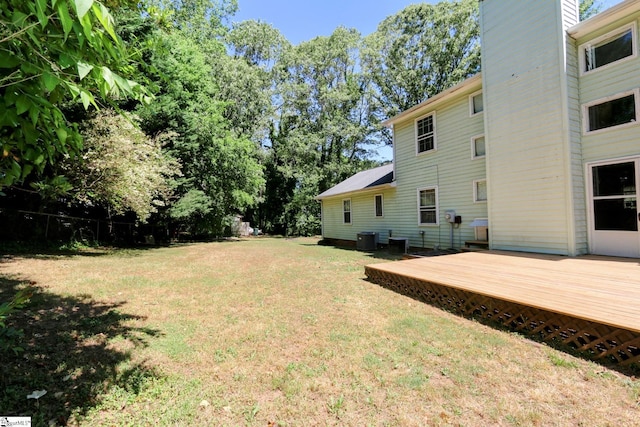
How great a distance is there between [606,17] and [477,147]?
3.94 meters

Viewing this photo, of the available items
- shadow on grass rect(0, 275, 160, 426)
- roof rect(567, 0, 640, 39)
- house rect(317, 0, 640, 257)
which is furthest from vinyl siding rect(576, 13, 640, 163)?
shadow on grass rect(0, 275, 160, 426)

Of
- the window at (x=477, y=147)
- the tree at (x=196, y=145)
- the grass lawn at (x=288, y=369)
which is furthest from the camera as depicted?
the tree at (x=196, y=145)

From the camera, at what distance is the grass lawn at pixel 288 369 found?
2361mm

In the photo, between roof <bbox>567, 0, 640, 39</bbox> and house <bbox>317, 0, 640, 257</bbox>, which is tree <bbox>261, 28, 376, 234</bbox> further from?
roof <bbox>567, 0, 640, 39</bbox>

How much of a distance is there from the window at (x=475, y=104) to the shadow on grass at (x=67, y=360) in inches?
406

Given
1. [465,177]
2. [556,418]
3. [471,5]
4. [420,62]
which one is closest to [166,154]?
[465,177]

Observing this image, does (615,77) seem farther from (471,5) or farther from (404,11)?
(404,11)

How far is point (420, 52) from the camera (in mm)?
25062

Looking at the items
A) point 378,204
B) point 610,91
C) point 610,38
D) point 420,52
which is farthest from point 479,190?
point 420,52

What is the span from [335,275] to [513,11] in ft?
27.8

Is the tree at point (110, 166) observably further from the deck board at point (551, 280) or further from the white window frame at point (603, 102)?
the white window frame at point (603, 102)

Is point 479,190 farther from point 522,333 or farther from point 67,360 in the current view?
point 67,360

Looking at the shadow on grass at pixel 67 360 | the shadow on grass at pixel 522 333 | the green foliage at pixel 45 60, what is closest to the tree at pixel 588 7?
the shadow on grass at pixel 522 333

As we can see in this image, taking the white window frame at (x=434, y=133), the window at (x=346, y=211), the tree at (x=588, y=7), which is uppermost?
the tree at (x=588, y=7)
